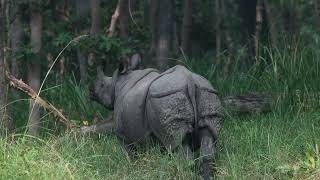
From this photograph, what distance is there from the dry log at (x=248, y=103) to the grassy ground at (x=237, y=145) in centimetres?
12

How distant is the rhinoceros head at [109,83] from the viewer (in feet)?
27.6

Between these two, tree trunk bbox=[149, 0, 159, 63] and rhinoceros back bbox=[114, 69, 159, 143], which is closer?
rhinoceros back bbox=[114, 69, 159, 143]

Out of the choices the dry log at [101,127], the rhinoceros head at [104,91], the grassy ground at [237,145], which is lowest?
the dry log at [101,127]

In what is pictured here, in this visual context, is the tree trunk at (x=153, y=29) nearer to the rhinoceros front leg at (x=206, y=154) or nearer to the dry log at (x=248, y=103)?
the dry log at (x=248, y=103)

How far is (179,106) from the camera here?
23.3ft

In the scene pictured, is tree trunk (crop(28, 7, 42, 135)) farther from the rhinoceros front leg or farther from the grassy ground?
the rhinoceros front leg

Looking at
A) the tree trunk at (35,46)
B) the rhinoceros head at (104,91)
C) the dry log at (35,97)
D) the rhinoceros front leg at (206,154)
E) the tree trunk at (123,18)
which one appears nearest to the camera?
the rhinoceros front leg at (206,154)

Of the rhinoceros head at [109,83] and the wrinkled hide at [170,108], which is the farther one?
the rhinoceros head at [109,83]

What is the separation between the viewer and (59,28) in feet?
37.3

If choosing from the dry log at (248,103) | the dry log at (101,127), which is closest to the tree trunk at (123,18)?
the dry log at (101,127)

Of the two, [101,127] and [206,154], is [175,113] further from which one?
[101,127]

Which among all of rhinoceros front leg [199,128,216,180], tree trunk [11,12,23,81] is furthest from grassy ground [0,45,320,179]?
tree trunk [11,12,23,81]

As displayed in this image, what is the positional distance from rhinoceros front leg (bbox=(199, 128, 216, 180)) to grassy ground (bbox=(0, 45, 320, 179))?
10 centimetres

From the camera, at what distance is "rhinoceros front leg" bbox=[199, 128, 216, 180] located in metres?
7.20
